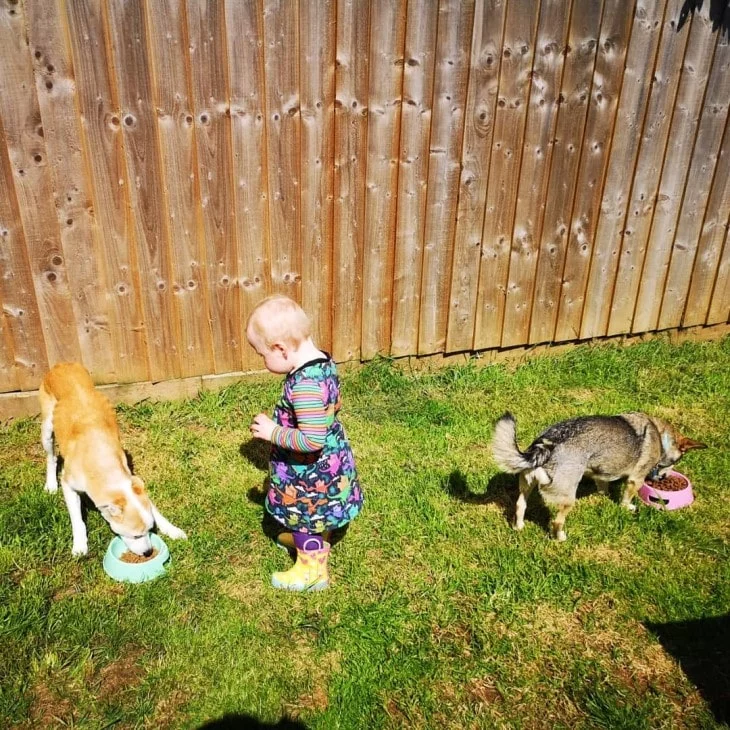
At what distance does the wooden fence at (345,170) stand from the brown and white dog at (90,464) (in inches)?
39.7

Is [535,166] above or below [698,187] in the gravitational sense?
above

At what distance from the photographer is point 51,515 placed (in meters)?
4.22

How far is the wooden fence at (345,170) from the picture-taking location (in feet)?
15.1

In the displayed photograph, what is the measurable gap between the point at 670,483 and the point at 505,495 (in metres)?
1.17

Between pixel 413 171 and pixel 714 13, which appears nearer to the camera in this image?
pixel 413 171

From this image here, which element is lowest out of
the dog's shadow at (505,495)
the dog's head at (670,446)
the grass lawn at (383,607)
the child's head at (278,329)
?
the dog's shadow at (505,495)

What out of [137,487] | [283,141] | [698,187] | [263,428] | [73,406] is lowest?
[137,487]

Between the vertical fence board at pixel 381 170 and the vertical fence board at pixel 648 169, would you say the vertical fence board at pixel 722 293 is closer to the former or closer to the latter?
the vertical fence board at pixel 648 169

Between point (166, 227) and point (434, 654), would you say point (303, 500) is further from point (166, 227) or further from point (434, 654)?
point (166, 227)

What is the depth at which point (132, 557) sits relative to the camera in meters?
3.85

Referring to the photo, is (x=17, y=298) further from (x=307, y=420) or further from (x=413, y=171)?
(x=413, y=171)

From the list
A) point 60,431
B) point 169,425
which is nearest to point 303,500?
point 60,431

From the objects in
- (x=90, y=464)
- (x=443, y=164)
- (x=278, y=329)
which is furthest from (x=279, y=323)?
(x=443, y=164)

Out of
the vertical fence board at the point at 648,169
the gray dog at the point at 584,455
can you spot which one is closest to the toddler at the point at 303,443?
the gray dog at the point at 584,455
